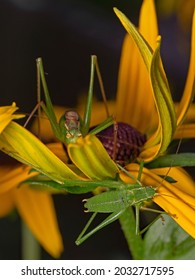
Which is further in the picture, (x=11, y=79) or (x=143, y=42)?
(x=11, y=79)

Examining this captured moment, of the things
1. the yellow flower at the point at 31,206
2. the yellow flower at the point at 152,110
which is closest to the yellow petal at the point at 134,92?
the yellow flower at the point at 152,110

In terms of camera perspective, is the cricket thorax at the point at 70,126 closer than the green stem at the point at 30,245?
Yes

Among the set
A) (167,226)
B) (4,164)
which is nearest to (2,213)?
(4,164)

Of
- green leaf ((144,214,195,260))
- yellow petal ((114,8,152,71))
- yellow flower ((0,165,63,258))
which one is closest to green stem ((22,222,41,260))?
yellow flower ((0,165,63,258))

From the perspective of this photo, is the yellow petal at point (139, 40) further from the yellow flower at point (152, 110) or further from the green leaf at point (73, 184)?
the green leaf at point (73, 184)

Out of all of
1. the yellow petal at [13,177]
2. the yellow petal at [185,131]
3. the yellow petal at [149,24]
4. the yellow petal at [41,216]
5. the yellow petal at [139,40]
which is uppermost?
the yellow petal at [139,40]

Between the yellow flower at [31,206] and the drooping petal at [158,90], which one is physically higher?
the drooping petal at [158,90]
